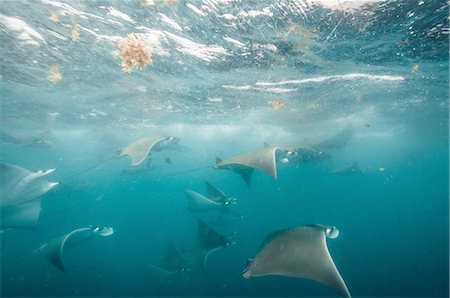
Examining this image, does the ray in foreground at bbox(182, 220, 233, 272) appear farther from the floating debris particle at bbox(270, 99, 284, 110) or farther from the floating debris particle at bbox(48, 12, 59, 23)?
the floating debris particle at bbox(270, 99, 284, 110)

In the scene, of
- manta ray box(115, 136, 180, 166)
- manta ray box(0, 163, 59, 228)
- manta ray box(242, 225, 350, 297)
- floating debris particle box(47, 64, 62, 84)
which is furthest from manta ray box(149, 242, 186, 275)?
floating debris particle box(47, 64, 62, 84)

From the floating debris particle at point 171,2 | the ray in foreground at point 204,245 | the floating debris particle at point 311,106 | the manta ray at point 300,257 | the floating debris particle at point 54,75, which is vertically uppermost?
the floating debris particle at point 171,2

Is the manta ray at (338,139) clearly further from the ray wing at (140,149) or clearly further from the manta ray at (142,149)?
the ray wing at (140,149)

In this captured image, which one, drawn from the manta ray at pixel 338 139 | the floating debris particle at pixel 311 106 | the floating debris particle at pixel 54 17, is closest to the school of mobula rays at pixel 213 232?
the manta ray at pixel 338 139

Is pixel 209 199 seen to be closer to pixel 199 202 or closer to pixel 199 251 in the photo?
pixel 199 202

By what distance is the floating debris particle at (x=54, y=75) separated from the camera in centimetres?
1434

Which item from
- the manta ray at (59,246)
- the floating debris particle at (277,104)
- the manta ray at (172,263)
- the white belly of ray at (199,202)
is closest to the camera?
the manta ray at (59,246)

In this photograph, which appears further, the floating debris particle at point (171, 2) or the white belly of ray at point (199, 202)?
the white belly of ray at point (199, 202)

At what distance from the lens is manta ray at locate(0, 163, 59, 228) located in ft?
34.5

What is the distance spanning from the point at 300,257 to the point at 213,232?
17.9 ft

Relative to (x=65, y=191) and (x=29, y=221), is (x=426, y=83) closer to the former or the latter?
(x=29, y=221)

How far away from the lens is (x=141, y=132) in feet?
122

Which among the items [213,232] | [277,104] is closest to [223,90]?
[277,104]

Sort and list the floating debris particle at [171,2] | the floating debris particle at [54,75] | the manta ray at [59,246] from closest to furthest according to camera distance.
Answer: the floating debris particle at [171,2]
the manta ray at [59,246]
the floating debris particle at [54,75]
